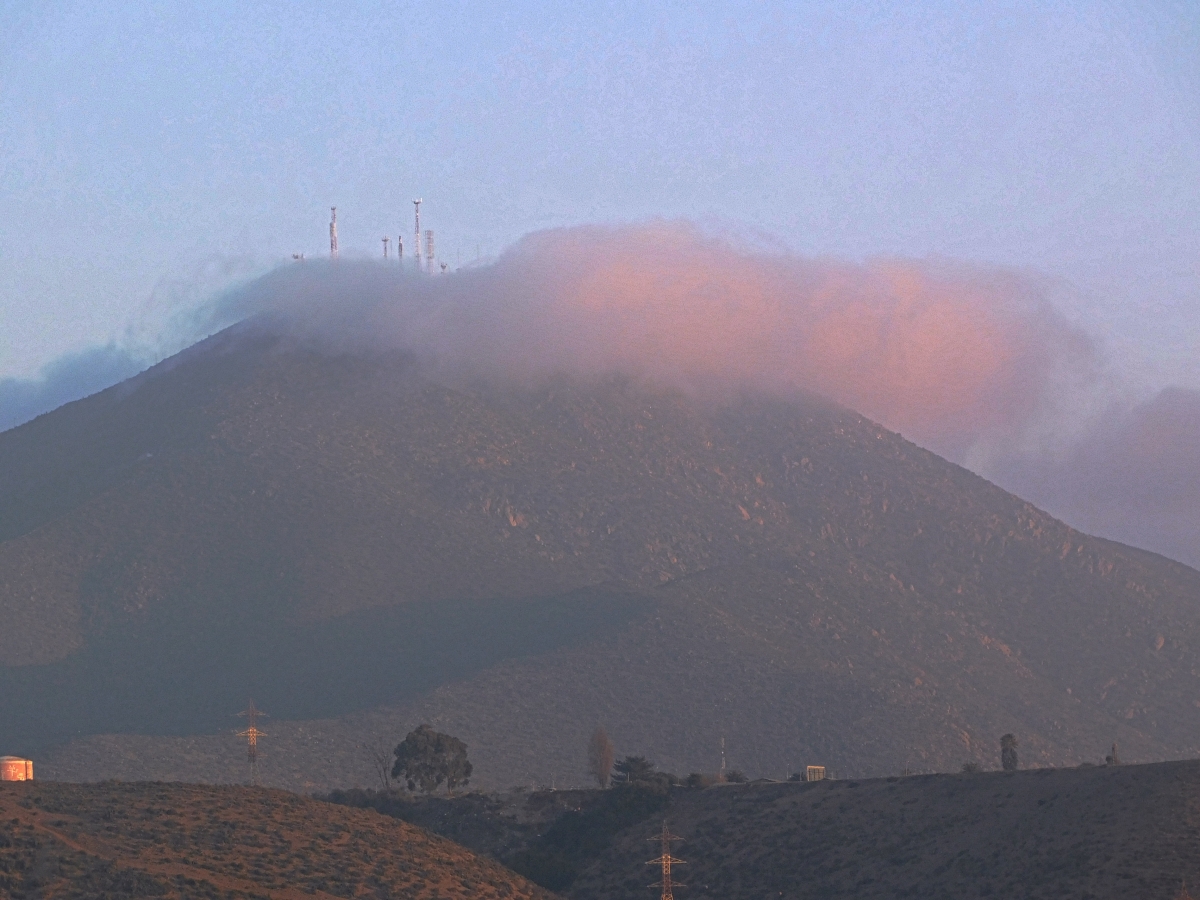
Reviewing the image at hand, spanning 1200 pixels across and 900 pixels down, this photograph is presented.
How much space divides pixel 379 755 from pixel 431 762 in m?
22.3

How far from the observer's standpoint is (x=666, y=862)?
237 ft

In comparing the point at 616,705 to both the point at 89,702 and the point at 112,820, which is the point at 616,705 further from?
the point at 112,820

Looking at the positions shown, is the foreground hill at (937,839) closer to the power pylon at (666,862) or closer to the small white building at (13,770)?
the power pylon at (666,862)

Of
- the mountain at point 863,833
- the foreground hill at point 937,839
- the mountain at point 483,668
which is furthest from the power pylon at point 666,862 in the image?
the mountain at point 483,668

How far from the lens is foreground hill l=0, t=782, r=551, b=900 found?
65938mm

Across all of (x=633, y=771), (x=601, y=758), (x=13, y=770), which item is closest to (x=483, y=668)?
(x=601, y=758)

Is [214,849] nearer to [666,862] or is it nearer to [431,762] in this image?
[666,862]

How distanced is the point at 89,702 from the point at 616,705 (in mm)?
47891

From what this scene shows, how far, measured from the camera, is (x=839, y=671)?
570 feet

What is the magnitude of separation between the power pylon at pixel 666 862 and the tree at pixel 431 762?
27.6 m

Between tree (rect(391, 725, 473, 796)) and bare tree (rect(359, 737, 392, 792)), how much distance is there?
1016cm

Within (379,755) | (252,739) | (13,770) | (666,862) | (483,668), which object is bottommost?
(666,862)

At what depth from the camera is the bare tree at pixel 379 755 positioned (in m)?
140

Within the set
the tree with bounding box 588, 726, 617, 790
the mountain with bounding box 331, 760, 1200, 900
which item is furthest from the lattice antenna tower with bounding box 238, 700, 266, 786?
the tree with bounding box 588, 726, 617, 790
